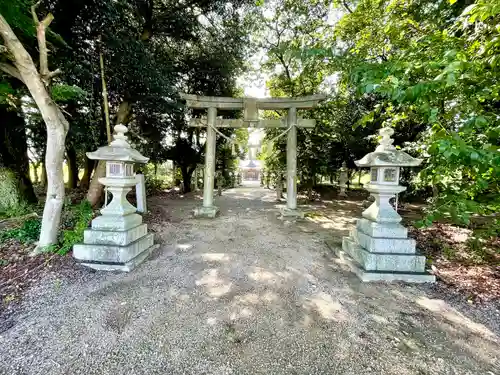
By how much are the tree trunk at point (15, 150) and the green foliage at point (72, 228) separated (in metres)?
1.67

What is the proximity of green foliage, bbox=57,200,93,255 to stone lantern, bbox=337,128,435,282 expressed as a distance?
161 inches

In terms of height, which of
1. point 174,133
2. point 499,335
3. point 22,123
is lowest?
point 499,335

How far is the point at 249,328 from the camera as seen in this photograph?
199cm

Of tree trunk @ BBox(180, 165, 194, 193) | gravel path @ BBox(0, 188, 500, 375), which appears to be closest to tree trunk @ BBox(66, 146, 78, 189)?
tree trunk @ BBox(180, 165, 194, 193)

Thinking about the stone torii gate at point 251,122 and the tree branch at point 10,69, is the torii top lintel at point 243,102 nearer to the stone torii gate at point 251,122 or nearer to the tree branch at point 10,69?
the stone torii gate at point 251,122

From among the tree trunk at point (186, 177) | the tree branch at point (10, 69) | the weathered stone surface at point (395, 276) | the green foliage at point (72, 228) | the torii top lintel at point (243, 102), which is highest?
the torii top lintel at point (243, 102)

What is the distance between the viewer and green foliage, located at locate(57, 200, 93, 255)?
3.31 meters

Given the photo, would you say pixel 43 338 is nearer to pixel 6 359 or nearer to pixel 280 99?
pixel 6 359

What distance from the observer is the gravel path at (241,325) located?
5.34ft

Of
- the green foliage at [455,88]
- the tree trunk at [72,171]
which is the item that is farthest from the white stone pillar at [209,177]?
the tree trunk at [72,171]

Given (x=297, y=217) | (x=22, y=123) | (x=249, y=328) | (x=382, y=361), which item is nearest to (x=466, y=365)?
(x=382, y=361)

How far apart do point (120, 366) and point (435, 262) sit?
4.18 meters

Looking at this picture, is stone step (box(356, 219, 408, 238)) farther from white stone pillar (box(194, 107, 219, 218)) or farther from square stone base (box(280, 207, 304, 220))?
white stone pillar (box(194, 107, 219, 218))

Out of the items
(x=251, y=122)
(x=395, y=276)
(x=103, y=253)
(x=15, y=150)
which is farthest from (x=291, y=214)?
(x=15, y=150)
